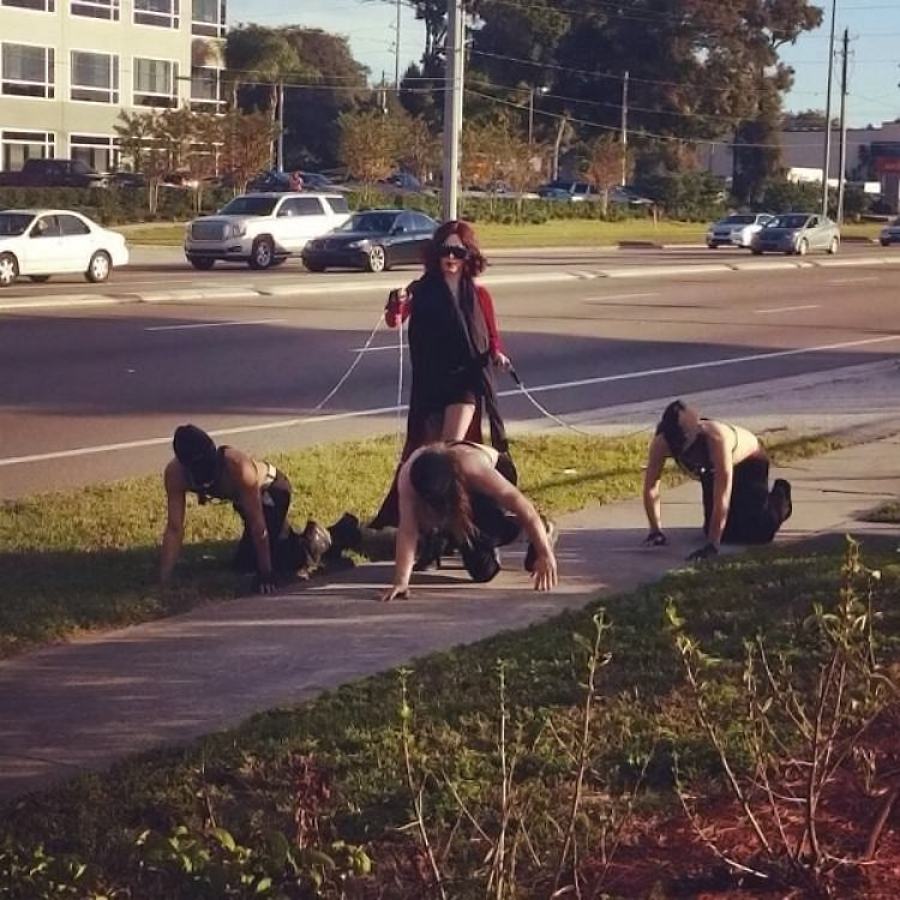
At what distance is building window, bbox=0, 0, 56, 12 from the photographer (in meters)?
71.7

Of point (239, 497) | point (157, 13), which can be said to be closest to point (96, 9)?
point (157, 13)

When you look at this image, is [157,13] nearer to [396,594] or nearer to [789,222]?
[789,222]

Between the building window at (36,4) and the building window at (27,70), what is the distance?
1.55m

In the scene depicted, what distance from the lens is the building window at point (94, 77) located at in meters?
75.4

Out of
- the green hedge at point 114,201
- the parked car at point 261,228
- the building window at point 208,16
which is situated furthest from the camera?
the building window at point 208,16

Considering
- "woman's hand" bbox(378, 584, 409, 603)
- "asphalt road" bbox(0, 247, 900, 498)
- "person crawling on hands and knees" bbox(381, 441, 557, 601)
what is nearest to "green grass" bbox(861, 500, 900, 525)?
"person crawling on hands and knees" bbox(381, 441, 557, 601)

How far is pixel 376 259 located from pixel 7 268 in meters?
8.84

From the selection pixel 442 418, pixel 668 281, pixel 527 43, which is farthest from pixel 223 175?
pixel 442 418

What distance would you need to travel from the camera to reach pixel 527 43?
96.3 meters

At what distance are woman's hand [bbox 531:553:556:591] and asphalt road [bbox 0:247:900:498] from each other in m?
4.19

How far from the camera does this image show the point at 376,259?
37.8 metres

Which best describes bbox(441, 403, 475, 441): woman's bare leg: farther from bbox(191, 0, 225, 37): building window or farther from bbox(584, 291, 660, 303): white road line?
bbox(191, 0, 225, 37): building window

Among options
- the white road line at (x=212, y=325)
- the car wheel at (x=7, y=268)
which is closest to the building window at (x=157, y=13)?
the car wheel at (x=7, y=268)

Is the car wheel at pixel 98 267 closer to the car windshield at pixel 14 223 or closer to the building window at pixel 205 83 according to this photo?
the car windshield at pixel 14 223
